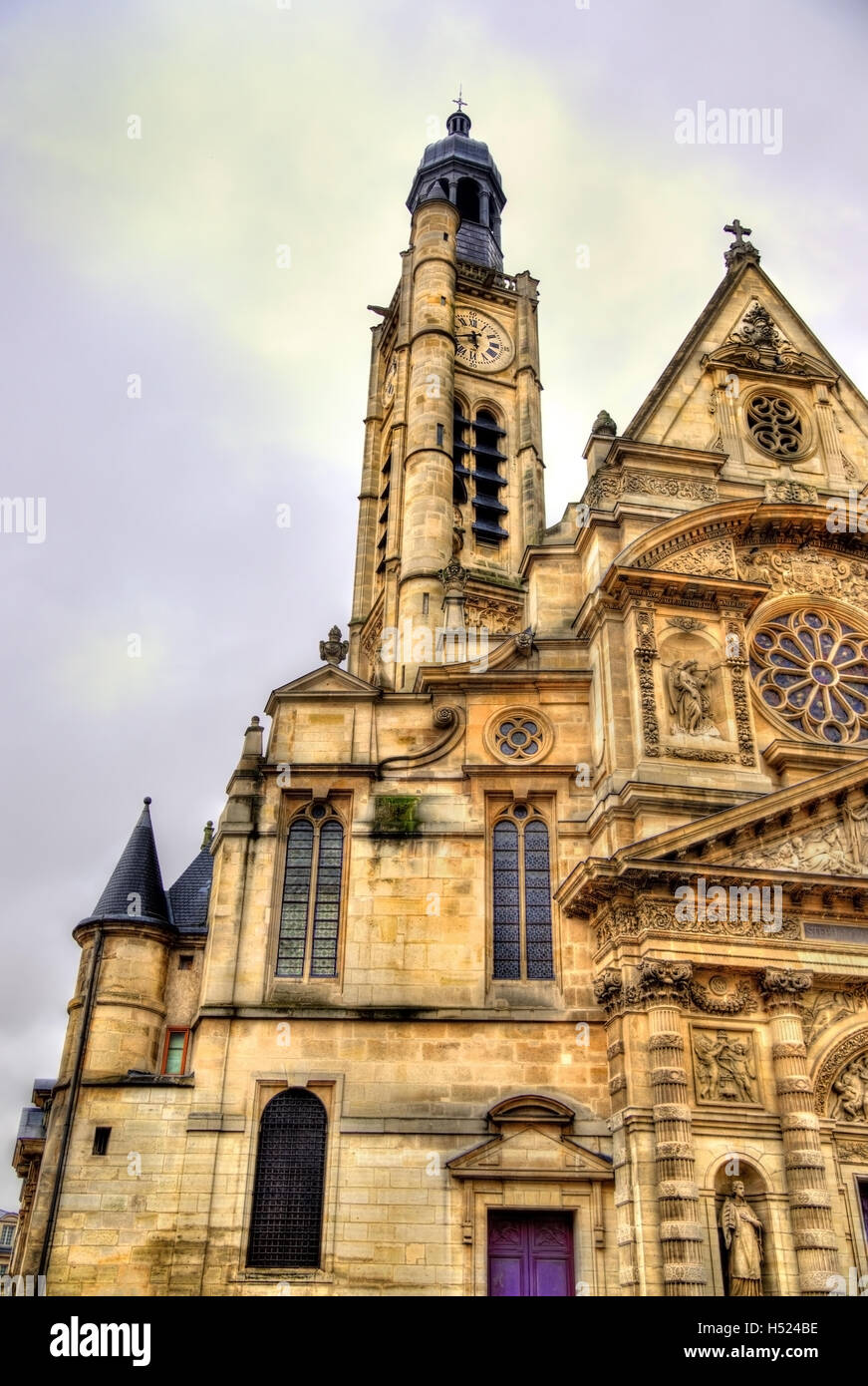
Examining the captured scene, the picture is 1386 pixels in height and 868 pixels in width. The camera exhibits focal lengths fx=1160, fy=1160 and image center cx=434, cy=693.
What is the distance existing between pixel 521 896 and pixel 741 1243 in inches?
239

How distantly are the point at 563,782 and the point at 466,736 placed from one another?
1.84 m

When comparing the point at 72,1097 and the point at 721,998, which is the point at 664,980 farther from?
the point at 72,1097

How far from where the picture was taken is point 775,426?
24094 millimetres

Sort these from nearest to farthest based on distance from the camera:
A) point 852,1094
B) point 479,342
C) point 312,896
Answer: point 852,1094 < point 312,896 < point 479,342

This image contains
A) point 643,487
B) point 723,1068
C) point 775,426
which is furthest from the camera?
point 775,426

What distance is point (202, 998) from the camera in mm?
17984

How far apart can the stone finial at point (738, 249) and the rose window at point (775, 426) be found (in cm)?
387

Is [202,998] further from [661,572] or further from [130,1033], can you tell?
[661,572]

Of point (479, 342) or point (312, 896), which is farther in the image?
→ point (479, 342)

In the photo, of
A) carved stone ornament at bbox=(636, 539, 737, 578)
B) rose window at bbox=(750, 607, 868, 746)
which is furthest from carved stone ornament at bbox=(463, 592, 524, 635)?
carved stone ornament at bbox=(636, 539, 737, 578)

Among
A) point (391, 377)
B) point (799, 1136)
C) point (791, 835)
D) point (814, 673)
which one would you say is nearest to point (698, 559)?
point (814, 673)

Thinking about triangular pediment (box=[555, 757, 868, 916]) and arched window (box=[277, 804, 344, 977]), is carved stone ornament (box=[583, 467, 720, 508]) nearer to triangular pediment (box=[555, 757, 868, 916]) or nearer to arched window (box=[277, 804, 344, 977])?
triangular pediment (box=[555, 757, 868, 916])

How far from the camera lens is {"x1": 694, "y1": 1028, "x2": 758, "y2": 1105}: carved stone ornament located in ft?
53.7
